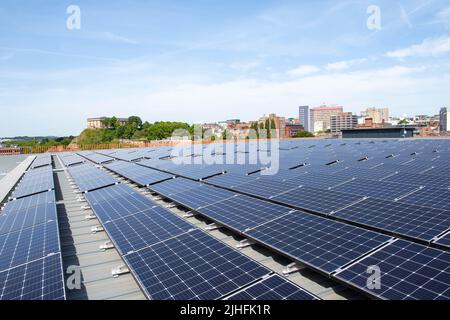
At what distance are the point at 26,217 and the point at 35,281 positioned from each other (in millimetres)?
8235

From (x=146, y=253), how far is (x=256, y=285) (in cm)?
397

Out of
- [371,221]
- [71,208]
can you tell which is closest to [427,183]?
[371,221]

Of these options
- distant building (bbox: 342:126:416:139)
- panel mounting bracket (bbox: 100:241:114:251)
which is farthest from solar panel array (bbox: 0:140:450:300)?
distant building (bbox: 342:126:416:139)

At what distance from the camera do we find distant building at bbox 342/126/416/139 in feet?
251

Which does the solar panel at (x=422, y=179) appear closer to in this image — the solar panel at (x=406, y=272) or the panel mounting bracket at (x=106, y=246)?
the solar panel at (x=406, y=272)

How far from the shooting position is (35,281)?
26.6 ft

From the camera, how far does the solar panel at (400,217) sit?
962cm

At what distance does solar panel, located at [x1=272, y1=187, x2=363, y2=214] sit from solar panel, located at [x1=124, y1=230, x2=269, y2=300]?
5.02 metres

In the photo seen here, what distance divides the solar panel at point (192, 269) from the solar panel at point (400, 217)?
496 cm

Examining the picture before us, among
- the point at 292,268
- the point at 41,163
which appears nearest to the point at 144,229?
the point at 292,268

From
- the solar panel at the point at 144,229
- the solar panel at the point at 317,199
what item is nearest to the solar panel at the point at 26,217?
the solar panel at the point at 144,229

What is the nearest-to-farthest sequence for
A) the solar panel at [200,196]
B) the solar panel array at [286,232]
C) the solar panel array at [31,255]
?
the solar panel array at [286,232], the solar panel array at [31,255], the solar panel at [200,196]

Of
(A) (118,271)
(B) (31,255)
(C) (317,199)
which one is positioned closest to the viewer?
(A) (118,271)

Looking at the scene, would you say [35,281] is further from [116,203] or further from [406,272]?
[406,272]
